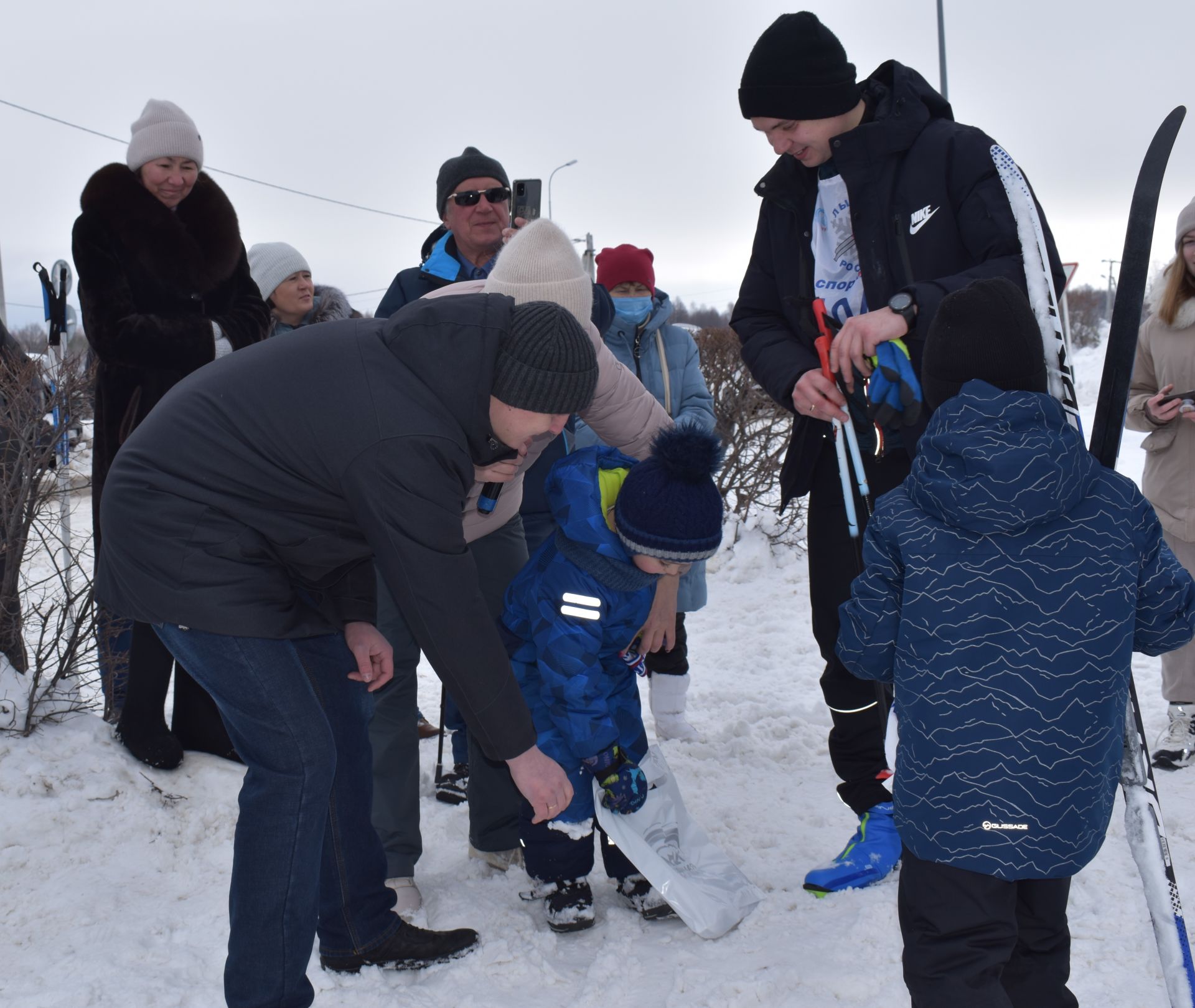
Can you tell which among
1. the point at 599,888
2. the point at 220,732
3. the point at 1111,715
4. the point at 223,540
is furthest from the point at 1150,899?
the point at 220,732

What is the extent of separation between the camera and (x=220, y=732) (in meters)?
3.63

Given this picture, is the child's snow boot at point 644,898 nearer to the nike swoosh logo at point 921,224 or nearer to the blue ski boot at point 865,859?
the blue ski boot at point 865,859

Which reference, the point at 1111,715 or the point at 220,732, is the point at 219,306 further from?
the point at 1111,715

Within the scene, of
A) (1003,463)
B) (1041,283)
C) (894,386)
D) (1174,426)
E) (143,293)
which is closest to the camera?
(1003,463)

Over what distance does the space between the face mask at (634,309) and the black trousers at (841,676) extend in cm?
161

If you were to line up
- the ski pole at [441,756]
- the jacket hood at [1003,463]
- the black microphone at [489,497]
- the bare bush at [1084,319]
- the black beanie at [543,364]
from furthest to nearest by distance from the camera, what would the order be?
the bare bush at [1084,319] < the ski pole at [441,756] < the black microphone at [489,497] < the black beanie at [543,364] < the jacket hood at [1003,463]

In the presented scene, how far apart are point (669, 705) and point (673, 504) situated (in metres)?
1.89

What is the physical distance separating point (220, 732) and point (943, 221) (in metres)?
2.82

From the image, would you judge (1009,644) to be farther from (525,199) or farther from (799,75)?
(525,199)

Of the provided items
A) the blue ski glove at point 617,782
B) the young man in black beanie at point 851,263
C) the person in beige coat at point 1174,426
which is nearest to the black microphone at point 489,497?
the blue ski glove at point 617,782

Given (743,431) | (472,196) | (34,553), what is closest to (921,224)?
(472,196)

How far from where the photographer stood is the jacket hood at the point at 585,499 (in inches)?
106

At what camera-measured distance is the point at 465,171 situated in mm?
3463

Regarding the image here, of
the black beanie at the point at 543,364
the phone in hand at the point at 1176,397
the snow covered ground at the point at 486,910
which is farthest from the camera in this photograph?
the phone in hand at the point at 1176,397
